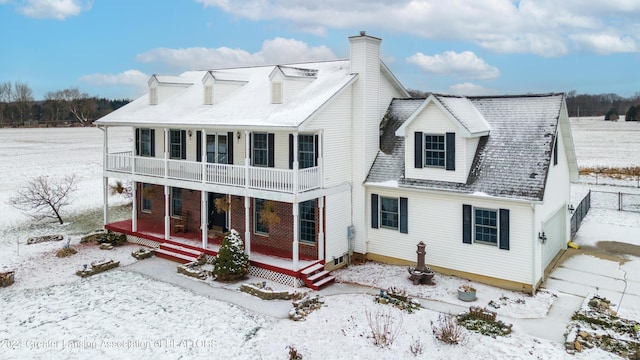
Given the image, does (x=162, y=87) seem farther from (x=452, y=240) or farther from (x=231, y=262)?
(x=452, y=240)

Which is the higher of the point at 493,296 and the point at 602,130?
the point at 602,130

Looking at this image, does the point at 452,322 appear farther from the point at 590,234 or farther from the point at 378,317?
the point at 590,234

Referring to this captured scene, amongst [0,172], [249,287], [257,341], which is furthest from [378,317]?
[0,172]

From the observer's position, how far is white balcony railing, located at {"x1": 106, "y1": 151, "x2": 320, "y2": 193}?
56.0 feet

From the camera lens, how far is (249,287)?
1581cm

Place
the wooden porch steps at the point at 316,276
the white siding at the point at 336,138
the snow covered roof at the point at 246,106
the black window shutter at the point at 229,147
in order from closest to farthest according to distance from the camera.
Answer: the wooden porch steps at the point at 316,276
the snow covered roof at the point at 246,106
the white siding at the point at 336,138
the black window shutter at the point at 229,147

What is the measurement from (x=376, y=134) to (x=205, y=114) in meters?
7.10

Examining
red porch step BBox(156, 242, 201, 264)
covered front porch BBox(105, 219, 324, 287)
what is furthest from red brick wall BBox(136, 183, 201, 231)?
red porch step BBox(156, 242, 201, 264)

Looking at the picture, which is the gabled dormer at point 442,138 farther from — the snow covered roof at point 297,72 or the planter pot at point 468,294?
the snow covered roof at point 297,72

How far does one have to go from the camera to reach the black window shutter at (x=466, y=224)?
54.1ft

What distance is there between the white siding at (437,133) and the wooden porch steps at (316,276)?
4.69 m

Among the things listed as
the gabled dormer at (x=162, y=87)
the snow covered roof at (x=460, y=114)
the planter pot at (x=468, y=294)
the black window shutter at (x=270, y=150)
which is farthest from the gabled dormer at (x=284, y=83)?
the planter pot at (x=468, y=294)

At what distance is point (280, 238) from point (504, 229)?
27.5 feet

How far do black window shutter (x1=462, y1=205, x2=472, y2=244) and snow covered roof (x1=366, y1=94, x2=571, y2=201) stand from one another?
0.65 metres
